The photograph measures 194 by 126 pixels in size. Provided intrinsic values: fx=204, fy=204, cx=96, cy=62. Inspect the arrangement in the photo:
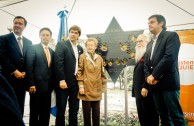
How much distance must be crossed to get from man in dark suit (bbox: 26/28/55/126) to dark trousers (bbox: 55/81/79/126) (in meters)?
0.13

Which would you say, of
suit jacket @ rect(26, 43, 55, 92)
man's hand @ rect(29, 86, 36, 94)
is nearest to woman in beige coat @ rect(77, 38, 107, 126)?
suit jacket @ rect(26, 43, 55, 92)

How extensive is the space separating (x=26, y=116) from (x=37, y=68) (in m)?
1.63

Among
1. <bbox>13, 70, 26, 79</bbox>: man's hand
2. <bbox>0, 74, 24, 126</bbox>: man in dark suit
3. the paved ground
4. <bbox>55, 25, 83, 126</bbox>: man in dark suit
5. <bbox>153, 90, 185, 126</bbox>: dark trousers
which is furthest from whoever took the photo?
the paved ground

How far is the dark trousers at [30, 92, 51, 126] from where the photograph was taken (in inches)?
100.0

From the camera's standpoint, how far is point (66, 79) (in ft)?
8.74

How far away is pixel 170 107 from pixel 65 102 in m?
1.30

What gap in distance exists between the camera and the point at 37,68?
2596 millimetres

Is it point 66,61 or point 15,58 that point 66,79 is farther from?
point 15,58

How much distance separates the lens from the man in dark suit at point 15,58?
2.49 m

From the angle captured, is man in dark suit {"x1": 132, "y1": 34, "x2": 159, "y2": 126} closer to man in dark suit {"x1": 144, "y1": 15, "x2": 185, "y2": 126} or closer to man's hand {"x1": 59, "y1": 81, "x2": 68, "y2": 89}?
man in dark suit {"x1": 144, "y1": 15, "x2": 185, "y2": 126}

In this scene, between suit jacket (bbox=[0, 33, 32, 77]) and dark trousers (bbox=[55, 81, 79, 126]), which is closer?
suit jacket (bbox=[0, 33, 32, 77])

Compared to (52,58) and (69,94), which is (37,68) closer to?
(52,58)

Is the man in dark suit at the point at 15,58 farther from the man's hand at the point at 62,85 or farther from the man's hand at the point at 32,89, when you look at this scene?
the man's hand at the point at 62,85

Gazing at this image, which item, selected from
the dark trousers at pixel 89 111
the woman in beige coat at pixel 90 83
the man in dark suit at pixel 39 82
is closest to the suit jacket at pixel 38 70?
the man in dark suit at pixel 39 82
